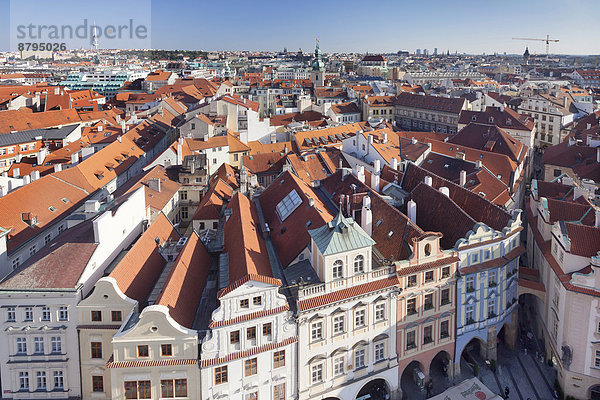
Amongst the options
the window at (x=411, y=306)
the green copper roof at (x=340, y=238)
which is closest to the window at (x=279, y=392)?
the green copper roof at (x=340, y=238)

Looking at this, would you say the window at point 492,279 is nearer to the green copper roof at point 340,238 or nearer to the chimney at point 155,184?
the green copper roof at point 340,238

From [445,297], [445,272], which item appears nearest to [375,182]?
[445,272]

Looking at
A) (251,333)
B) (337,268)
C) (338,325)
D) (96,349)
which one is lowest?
(96,349)

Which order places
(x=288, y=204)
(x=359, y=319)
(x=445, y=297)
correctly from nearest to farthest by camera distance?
(x=359, y=319)
(x=445, y=297)
(x=288, y=204)

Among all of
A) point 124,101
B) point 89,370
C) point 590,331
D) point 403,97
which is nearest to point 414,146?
point 590,331

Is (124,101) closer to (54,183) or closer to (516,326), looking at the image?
(54,183)

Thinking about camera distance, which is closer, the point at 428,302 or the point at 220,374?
Answer: the point at 220,374

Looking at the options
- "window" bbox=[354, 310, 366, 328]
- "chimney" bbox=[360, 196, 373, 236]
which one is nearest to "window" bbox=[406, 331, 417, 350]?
"window" bbox=[354, 310, 366, 328]

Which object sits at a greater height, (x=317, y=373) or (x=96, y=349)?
(x=96, y=349)

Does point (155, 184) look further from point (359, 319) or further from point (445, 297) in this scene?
point (445, 297)
